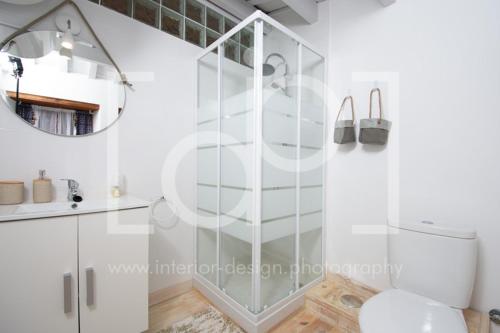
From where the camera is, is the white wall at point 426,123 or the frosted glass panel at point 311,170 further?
the frosted glass panel at point 311,170

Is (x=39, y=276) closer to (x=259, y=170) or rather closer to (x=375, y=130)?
(x=259, y=170)

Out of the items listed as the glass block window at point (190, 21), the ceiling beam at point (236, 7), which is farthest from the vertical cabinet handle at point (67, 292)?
the ceiling beam at point (236, 7)

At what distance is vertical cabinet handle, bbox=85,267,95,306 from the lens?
3.86 feet

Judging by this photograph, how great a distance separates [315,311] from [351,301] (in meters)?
0.28

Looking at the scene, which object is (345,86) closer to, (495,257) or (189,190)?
(495,257)

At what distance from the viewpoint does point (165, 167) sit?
1.92 m

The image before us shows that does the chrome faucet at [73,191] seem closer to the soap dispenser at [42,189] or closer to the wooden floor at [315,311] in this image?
the soap dispenser at [42,189]

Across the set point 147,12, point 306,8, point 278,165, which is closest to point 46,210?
point 278,165

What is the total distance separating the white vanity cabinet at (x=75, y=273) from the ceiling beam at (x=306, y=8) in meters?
2.01

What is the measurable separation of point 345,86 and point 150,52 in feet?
5.40

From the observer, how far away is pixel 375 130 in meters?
1.65

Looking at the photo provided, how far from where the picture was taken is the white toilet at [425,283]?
42.2 inches

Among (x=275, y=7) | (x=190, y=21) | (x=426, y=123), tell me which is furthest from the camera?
(x=275, y=7)

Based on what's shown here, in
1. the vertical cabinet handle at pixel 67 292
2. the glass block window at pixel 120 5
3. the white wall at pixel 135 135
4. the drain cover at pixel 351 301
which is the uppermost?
the glass block window at pixel 120 5
